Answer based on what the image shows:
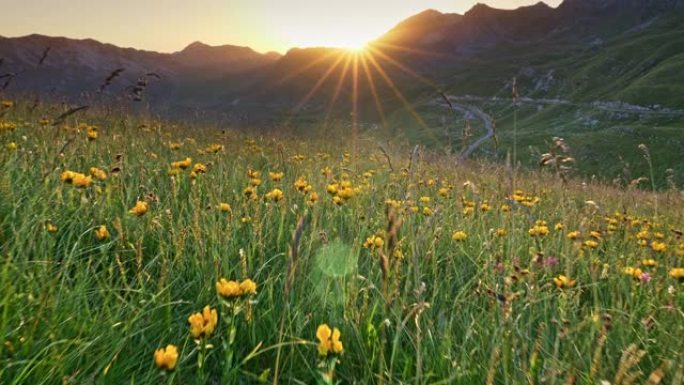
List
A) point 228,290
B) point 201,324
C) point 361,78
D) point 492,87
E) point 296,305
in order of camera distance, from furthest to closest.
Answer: point 361,78
point 492,87
point 296,305
point 228,290
point 201,324

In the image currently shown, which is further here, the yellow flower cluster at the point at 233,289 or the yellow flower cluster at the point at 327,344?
the yellow flower cluster at the point at 233,289

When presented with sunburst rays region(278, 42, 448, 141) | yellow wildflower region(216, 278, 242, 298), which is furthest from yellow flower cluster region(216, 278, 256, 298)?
sunburst rays region(278, 42, 448, 141)

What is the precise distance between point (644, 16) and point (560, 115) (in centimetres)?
13047

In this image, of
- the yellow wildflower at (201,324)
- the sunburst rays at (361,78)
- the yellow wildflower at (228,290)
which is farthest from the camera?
the sunburst rays at (361,78)

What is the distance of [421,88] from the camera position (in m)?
144

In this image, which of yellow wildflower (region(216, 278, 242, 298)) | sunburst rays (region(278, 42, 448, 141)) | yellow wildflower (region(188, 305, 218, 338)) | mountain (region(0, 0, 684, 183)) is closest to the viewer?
yellow wildflower (region(188, 305, 218, 338))

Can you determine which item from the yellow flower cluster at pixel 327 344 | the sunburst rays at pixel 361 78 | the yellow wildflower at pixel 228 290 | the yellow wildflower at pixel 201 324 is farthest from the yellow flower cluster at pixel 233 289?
the sunburst rays at pixel 361 78

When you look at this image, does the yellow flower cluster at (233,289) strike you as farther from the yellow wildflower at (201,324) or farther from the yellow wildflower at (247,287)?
the yellow wildflower at (201,324)

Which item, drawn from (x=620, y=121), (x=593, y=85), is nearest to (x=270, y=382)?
(x=620, y=121)

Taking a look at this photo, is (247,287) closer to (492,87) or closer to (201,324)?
(201,324)

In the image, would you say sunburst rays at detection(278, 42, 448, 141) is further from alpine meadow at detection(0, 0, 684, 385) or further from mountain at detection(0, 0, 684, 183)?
alpine meadow at detection(0, 0, 684, 385)

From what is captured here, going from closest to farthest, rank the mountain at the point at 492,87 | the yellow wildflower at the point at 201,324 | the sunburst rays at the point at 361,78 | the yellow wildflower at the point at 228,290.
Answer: the yellow wildflower at the point at 201,324 < the yellow wildflower at the point at 228,290 < the mountain at the point at 492,87 < the sunburst rays at the point at 361,78

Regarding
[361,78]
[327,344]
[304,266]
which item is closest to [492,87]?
[361,78]

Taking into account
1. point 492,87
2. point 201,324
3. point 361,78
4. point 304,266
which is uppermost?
point 201,324
